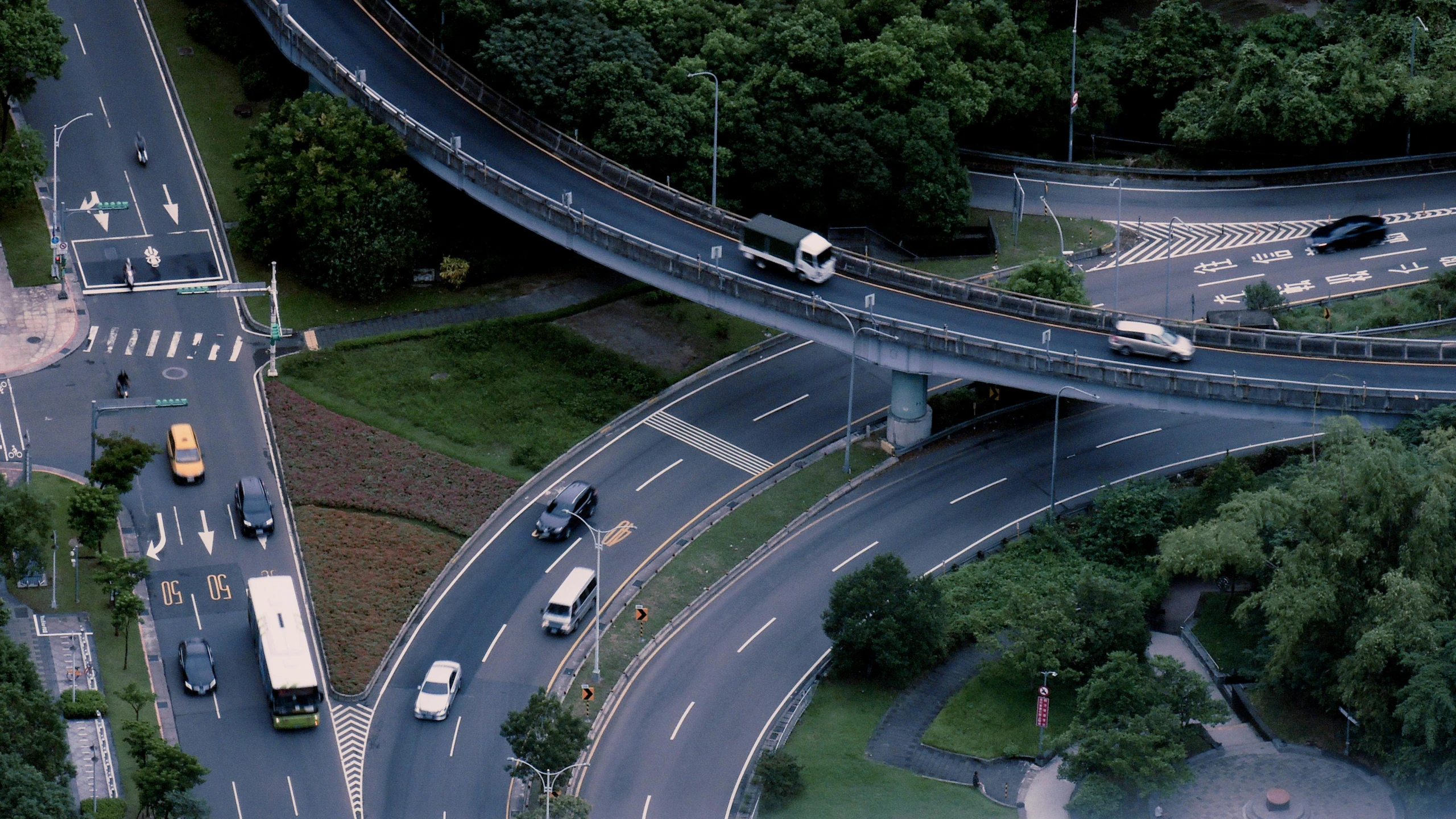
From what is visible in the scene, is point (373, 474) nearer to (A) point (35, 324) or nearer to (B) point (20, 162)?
(A) point (35, 324)

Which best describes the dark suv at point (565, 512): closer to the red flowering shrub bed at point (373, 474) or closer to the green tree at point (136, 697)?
the red flowering shrub bed at point (373, 474)

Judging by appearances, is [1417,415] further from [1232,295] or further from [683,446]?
[683,446]

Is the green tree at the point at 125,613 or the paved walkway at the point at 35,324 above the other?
the paved walkway at the point at 35,324

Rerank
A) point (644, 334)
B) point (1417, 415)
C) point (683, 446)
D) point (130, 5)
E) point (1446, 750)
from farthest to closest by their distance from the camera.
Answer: point (130, 5) < point (644, 334) < point (683, 446) < point (1417, 415) < point (1446, 750)

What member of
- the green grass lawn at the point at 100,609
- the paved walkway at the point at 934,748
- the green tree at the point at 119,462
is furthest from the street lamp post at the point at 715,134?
the green grass lawn at the point at 100,609

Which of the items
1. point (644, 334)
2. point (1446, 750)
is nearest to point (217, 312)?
point (644, 334)
